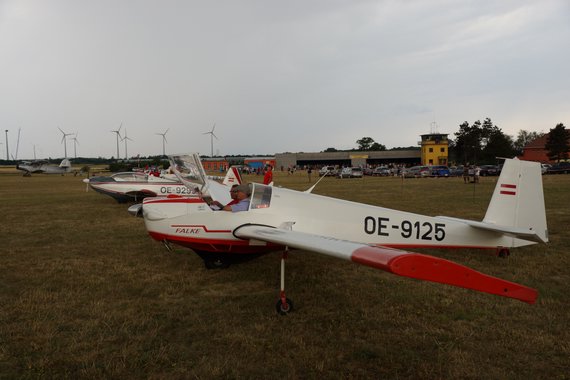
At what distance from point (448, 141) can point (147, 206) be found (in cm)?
9005

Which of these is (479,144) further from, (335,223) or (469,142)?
(335,223)

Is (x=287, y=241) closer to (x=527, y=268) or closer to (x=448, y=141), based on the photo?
(x=527, y=268)

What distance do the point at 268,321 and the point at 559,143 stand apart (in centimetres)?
7274

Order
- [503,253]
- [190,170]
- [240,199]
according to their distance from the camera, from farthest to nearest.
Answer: [190,170], [503,253], [240,199]

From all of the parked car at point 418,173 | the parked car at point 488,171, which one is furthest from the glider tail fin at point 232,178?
the parked car at point 488,171

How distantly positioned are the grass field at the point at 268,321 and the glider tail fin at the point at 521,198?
82 centimetres

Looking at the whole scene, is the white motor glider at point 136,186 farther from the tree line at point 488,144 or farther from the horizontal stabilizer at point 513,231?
the tree line at point 488,144

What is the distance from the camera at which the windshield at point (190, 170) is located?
766 cm

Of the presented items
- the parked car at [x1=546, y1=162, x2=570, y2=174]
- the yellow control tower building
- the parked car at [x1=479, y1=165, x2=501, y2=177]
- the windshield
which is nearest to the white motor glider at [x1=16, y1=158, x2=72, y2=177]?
the windshield

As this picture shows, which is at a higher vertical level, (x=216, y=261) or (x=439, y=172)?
(x=439, y=172)

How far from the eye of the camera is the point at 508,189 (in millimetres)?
6109

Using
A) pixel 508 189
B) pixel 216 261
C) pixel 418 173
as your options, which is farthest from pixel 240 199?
pixel 418 173

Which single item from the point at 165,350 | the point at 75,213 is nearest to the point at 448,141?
the point at 75,213

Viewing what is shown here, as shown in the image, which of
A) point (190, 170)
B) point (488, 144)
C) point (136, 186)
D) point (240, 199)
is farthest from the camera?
point (488, 144)
